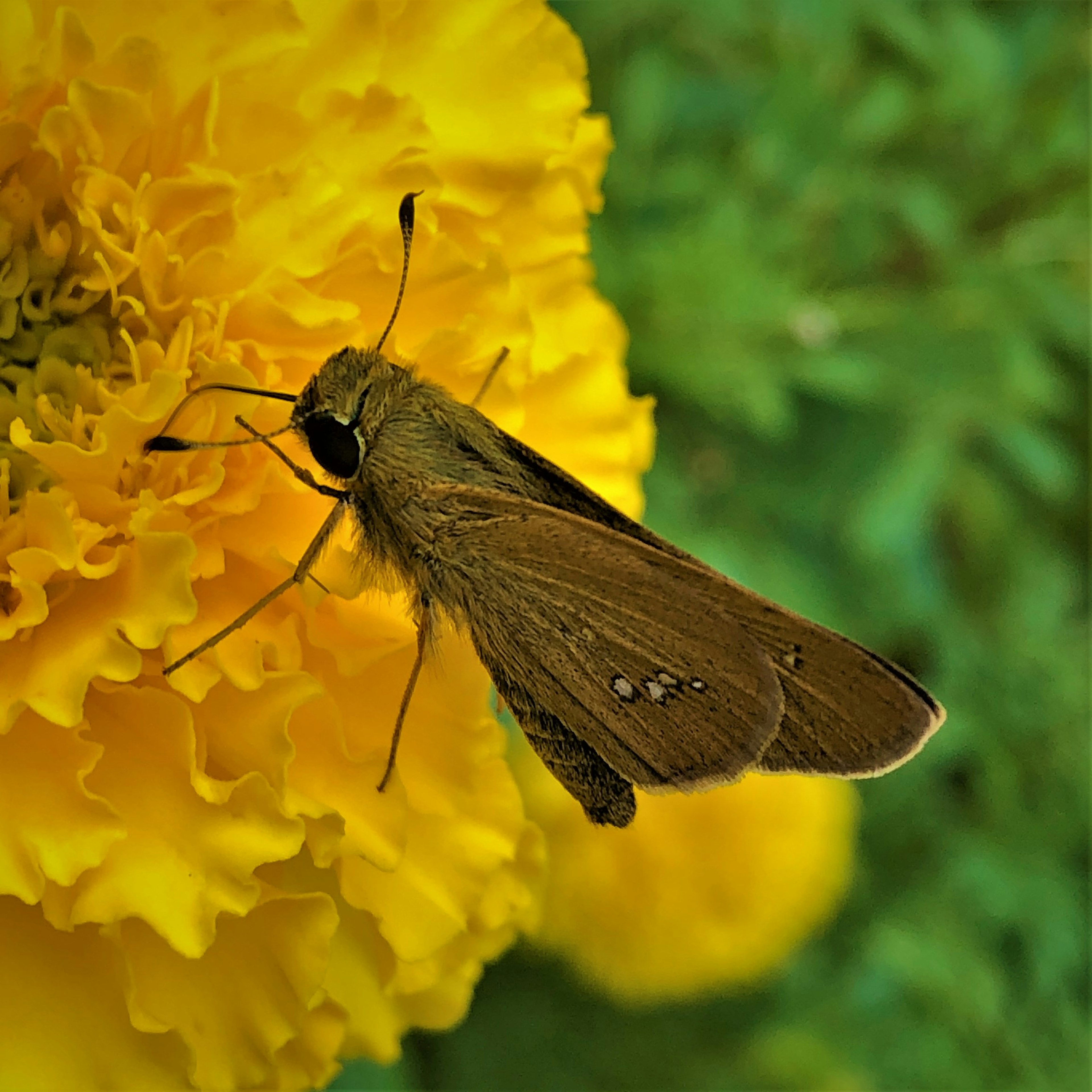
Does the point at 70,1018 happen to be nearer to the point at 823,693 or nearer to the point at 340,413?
the point at 340,413

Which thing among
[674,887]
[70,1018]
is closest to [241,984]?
[70,1018]

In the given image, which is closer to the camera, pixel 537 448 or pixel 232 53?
pixel 232 53

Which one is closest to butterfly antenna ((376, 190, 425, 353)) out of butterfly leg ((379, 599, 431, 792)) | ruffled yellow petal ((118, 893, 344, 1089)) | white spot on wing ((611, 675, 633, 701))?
butterfly leg ((379, 599, 431, 792))

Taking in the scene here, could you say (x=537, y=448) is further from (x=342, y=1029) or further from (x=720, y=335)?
(x=720, y=335)

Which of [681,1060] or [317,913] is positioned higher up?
[317,913]

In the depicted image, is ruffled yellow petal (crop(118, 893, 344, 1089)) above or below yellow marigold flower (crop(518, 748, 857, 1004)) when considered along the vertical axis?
above

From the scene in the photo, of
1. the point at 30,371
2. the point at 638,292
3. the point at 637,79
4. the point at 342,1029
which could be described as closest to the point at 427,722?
the point at 342,1029

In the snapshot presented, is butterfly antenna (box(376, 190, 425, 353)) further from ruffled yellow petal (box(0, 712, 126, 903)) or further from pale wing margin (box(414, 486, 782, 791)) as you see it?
ruffled yellow petal (box(0, 712, 126, 903))
